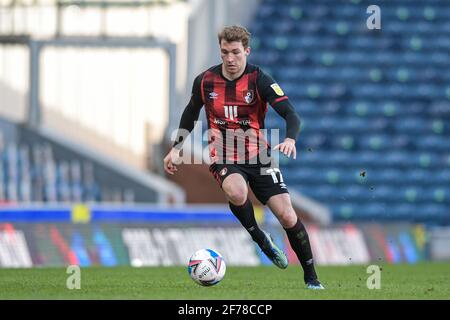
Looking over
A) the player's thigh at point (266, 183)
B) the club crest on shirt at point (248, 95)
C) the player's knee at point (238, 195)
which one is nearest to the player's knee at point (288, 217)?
the player's thigh at point (266, 183)

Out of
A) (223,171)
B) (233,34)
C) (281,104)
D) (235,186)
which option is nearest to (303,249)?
(235,186)

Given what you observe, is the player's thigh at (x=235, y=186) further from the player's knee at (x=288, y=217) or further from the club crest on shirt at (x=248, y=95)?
the club crest on shirt at (x=248, y=95)

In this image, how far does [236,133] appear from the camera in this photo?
10117 millimetres

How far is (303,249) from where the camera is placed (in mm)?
9750

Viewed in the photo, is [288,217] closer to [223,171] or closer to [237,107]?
[223,171]

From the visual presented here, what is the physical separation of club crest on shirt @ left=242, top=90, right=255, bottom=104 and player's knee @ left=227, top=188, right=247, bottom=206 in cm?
73

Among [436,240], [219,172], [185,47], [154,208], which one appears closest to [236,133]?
Result: [219,172]

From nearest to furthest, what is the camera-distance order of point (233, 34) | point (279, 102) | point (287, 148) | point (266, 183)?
point (287, 148)
point (233, 34)
point (279, 102)
point (266, 183)

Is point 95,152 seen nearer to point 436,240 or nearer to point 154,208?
point 154,208

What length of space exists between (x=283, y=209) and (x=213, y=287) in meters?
0.86

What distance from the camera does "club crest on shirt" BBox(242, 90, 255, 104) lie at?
9.98 m

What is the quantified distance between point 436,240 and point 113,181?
18.9 ft

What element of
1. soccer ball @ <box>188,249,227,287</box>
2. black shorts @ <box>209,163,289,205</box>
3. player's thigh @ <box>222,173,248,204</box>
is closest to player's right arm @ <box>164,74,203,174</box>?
black shorts @ <box>209,163,289,205</box>

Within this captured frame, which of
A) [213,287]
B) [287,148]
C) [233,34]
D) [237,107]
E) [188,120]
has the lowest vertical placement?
[213,287]
